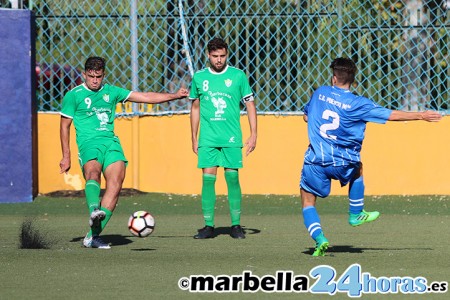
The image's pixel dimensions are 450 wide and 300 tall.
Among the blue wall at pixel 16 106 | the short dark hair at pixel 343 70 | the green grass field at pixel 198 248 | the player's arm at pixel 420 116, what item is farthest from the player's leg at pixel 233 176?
the blue wall at pixel 16 106

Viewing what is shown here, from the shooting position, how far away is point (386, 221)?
12648 millimetres

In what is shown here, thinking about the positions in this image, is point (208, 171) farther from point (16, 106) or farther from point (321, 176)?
point (16, 106)

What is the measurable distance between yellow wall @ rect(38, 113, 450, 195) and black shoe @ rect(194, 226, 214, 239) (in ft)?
13.4

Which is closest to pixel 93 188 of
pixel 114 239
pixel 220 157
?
pixel 114 239

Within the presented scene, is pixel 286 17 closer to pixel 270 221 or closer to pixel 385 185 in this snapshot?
pixel 385 185

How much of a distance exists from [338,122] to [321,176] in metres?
0.48

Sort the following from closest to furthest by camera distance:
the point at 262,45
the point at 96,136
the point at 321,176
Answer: the point at 321,176
the point at 96,136
the point at 262,45

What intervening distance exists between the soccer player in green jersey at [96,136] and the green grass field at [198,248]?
0.51 metres

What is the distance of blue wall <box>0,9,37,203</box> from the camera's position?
48.1 feet

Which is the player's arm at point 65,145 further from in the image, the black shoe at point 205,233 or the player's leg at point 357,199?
the player's leg at point 357,199

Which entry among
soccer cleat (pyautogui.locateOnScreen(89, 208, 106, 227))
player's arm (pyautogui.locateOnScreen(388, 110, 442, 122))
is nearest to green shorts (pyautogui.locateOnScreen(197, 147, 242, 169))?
soccer cleat (pyautogui.locateOnScreen(89, 208, 106, 227))

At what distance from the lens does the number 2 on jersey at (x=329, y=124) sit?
9633 mm

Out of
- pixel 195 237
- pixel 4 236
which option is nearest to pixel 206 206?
pixel 195 237

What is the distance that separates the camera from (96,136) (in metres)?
10.5
